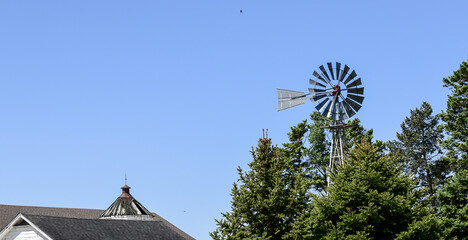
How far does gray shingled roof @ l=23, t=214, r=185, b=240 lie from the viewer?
112 ft

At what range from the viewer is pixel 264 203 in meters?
32.6

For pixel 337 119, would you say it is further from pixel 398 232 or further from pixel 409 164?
pixel 409 164

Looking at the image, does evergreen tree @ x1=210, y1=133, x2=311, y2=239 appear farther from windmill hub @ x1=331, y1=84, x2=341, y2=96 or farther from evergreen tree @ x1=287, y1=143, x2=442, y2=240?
windmill hub @ x1=331, y1=84, x2=341, y2=96

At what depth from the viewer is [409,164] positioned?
2579 inches

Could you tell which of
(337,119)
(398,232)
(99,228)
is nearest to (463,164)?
(337,119)

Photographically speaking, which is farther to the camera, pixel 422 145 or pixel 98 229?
pixel 422 145

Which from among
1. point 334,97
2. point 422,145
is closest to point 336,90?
point 334,97

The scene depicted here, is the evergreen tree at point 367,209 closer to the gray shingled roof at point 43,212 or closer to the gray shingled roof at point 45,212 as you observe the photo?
the gray shingled roof at point 45,212

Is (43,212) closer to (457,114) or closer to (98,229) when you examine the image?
(98,229)

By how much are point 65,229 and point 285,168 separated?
13.6 metres

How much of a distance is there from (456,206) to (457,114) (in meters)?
16.3

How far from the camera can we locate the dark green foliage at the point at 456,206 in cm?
3778

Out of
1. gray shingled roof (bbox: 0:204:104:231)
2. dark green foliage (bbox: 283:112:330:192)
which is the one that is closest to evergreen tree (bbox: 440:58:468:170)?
dark green foliage (bbox: 283:112:330:192)

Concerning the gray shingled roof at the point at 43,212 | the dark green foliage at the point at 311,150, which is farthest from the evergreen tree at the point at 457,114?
the gray shingled roof at the point at 43,212
